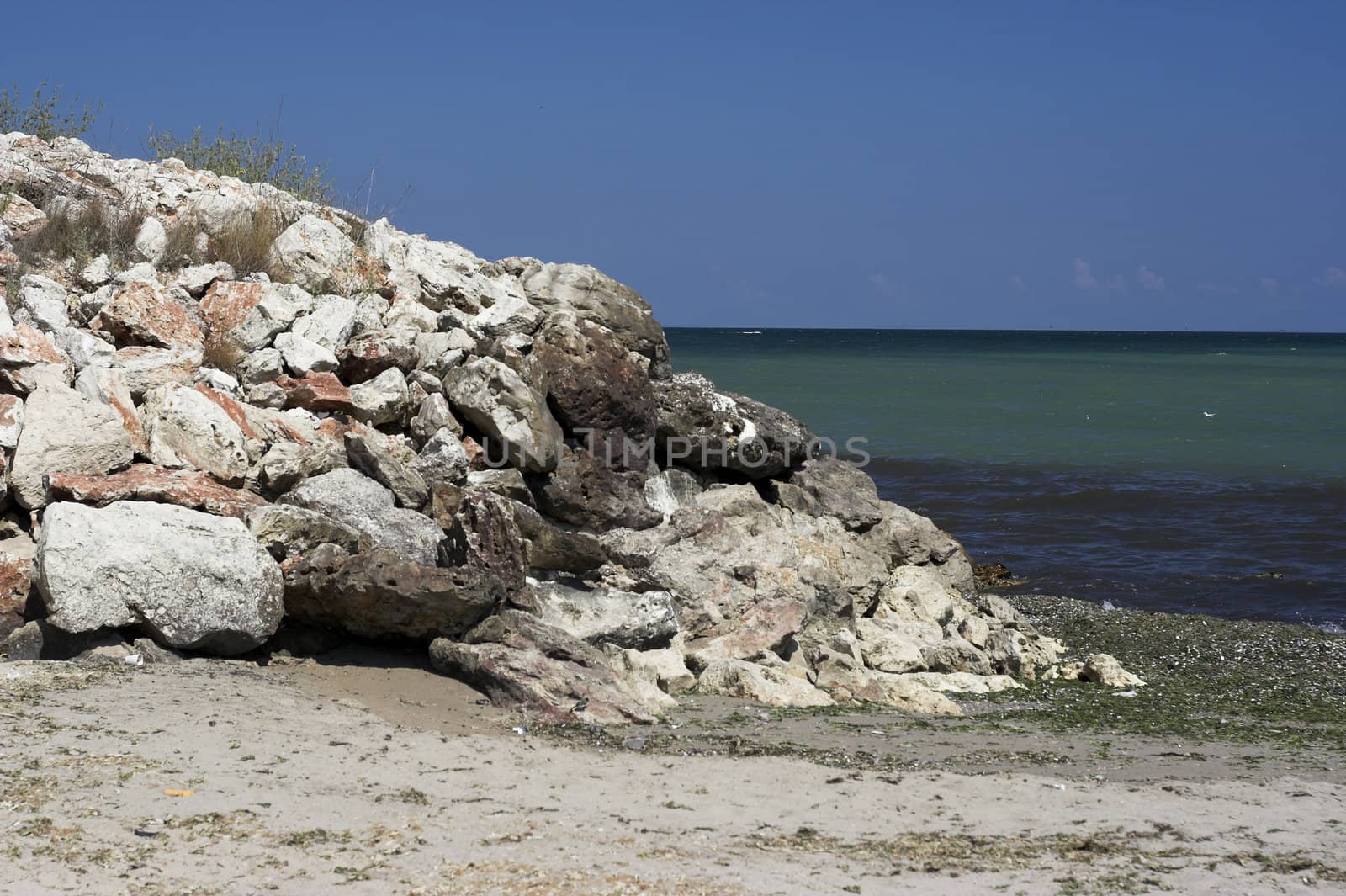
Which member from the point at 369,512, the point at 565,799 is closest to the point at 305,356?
the point at 369,512

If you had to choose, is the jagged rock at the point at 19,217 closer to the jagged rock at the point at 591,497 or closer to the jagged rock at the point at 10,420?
the jagged rock at the point at 10,420

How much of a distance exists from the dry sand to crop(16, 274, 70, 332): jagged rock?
144 inches

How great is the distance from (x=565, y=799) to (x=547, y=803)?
0.35 feet

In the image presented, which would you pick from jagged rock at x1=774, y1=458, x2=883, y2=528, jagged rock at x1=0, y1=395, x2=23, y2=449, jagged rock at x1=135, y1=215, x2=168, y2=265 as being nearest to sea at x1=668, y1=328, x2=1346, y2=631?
jagged rock at x1=774, y1=458, x2=883, y2=528

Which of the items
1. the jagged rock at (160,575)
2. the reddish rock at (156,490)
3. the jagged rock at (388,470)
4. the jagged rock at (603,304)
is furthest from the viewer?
the jagged rock at (603,304)

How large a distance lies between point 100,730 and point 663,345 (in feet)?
24.1

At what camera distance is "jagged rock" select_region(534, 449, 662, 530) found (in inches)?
380

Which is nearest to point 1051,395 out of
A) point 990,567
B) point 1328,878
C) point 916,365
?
point 916,365

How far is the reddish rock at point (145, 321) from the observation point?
32.1 ft

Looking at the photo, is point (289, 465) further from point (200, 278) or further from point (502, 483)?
point (200, 278)

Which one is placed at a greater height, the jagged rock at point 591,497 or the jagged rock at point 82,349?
the jagged rock at point 82,349

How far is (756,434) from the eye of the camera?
1148cm

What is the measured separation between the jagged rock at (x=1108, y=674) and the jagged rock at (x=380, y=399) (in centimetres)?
575

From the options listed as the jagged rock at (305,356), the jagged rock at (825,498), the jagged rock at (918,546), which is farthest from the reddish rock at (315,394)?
the jagged rock at (918,546)
